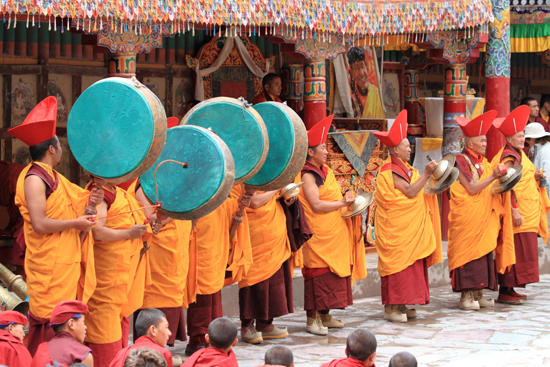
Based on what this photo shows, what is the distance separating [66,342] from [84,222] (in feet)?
2.84

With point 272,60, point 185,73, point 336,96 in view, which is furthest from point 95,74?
point 336,96

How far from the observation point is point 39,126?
4730mm

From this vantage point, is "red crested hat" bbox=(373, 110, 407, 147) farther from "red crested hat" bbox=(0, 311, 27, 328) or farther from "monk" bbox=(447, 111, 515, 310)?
"red crested hat" bbox=(0, 311, 27, 328)

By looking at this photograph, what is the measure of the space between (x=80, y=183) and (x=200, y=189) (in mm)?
4903

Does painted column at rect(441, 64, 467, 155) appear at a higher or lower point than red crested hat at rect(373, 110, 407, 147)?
higher

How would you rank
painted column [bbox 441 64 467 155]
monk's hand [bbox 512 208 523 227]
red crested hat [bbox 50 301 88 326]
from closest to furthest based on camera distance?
red crested hat [bbox 50 301 88 326], monk's hand [bbox 512 208 523 227], painted column [bbox 441 64 467 155]

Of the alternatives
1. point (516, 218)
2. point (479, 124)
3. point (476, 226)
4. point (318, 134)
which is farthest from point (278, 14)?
point (516, 218)

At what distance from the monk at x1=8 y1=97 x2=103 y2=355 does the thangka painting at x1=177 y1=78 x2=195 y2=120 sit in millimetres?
5138

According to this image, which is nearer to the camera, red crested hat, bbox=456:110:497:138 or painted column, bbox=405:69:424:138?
red crested hat, bbox=456:110:497:138

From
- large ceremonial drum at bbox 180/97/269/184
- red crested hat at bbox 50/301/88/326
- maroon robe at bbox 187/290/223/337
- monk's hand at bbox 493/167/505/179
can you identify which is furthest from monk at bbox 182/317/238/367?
monk's hand at bbox 493/167/505/179

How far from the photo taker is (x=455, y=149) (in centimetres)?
989

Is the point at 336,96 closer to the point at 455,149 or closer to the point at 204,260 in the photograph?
the point at 455,149

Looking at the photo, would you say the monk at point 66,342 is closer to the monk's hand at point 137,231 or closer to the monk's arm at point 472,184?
the monk's hand at point 137,231

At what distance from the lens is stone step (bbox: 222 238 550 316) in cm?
745
